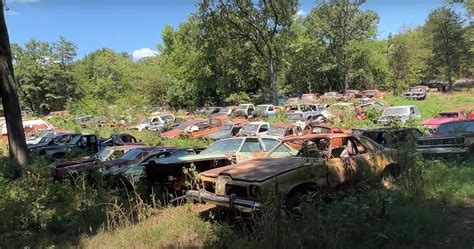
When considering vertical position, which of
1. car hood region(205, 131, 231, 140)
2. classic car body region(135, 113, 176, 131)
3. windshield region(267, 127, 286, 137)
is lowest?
car hood region(205, 131, 231, 140)

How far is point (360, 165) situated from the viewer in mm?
8773

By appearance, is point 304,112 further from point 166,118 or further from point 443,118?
point 443,118

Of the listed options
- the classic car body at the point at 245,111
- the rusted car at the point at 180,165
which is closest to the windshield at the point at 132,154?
the rusted car at the point at 180,165

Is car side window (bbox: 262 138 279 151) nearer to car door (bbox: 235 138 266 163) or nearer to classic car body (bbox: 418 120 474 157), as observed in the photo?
car door (bbox: 235 138 266 163)

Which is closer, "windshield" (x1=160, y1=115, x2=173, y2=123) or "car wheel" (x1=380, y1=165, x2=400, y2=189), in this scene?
"car wheel" (x1=380, y1=165, x2=400, y2=189)

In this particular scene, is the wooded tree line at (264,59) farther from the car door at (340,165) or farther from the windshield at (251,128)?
the car door at (340,165)

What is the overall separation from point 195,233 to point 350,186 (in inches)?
116

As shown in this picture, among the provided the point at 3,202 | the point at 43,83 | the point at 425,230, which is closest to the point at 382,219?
the point at 425,230

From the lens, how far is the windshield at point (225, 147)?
462 inches

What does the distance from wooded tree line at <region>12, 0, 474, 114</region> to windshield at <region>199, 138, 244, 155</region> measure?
3760 centimetres

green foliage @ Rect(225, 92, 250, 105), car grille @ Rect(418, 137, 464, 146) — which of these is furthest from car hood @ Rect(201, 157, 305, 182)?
green foliage @ Rect(225, 92, 250, 105)

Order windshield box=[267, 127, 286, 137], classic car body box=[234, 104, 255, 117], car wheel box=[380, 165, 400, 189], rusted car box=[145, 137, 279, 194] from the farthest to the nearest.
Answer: classic car body box=[234, 104, 255, 117]
windshield box=[267, 127, 286, 137]
rusted car box=[145, 137, 279, 194]
car wheel box=[380, 165, 400, 189]

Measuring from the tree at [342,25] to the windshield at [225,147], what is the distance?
5644cm

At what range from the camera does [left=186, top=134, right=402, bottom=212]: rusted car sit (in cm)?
721
